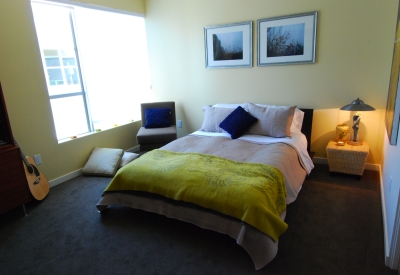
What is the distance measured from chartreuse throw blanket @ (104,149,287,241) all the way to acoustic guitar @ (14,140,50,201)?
3.18ft

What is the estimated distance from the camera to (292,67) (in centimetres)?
371

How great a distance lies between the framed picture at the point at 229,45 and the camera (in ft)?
12.9

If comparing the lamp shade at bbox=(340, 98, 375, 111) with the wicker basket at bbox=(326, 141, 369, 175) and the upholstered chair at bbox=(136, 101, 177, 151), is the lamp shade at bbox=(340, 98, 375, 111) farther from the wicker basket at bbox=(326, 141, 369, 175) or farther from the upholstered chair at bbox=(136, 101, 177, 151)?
the upholstered chair at bbox=(136, 101, 177, 151)

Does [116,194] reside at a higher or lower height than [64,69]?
lower

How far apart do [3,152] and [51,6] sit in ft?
6.61

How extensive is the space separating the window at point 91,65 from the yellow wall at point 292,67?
357 mm

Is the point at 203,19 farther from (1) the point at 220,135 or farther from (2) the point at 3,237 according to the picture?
(2) the point at 3,237

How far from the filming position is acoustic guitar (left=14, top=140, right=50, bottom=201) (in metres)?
Result: 2.95

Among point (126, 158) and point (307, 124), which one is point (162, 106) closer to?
point (126, 158)

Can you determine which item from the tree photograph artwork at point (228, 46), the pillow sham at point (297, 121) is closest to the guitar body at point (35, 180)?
the tree photograph artwork at point (228, 46)

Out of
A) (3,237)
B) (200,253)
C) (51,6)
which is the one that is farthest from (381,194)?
(51,6)

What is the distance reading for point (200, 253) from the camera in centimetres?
215

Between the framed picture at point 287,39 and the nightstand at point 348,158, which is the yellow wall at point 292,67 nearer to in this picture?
the framed picture at point 287,39

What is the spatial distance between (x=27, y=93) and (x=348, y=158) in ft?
12.6
